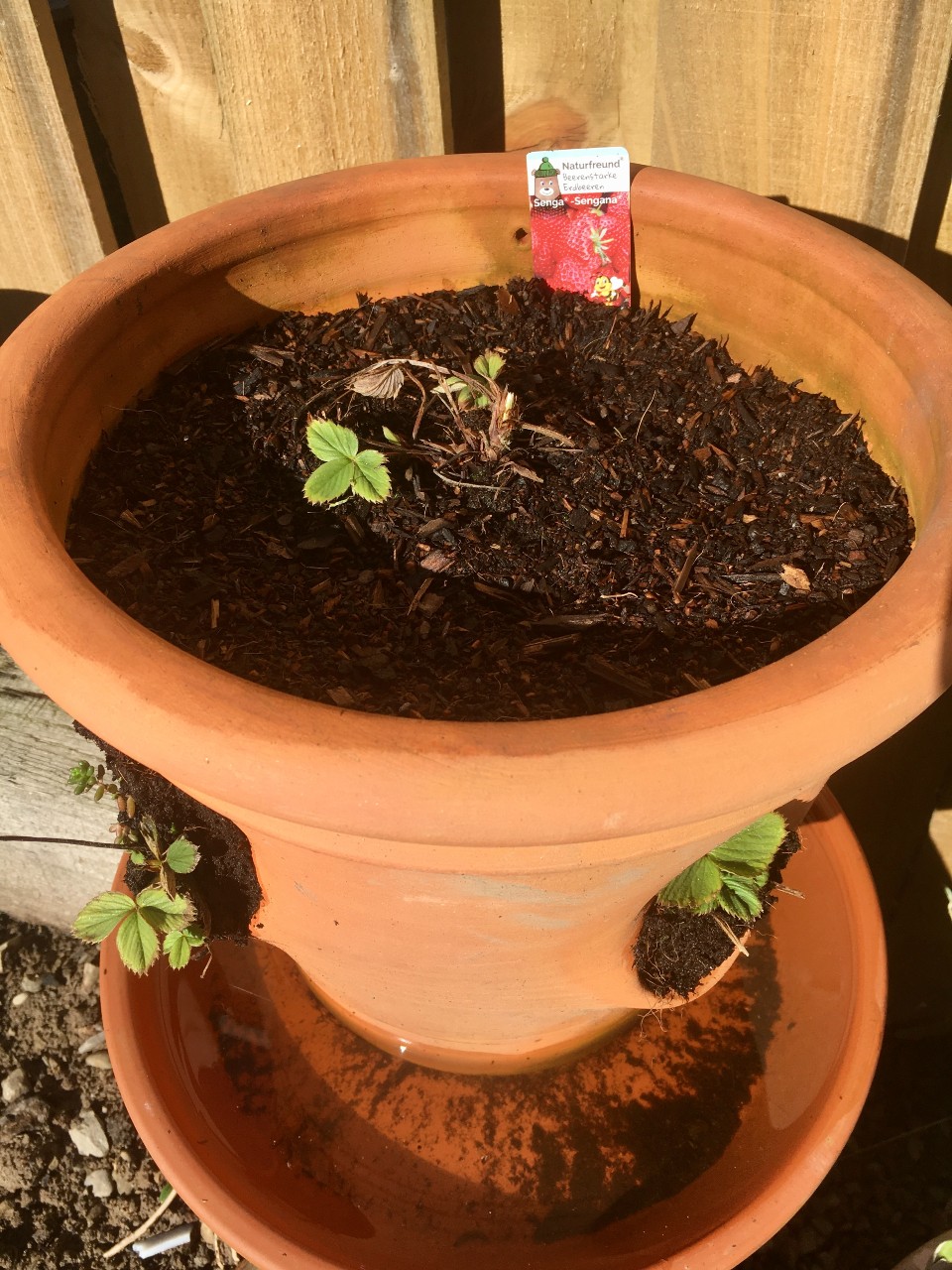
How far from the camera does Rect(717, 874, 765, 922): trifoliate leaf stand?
3.43ft

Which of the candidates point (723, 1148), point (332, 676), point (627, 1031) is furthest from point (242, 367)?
point (723, 1148)

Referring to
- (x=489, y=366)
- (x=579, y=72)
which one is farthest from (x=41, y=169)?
(x=489, y=366)

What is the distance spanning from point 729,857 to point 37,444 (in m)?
0.81

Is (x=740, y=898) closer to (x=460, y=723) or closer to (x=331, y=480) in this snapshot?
(x=460, y=723)

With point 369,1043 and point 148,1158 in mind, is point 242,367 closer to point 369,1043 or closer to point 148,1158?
point 369,1043

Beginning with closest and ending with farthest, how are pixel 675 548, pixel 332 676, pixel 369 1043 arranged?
pixel 332 676, pixel 675 548, pixel 369 1043

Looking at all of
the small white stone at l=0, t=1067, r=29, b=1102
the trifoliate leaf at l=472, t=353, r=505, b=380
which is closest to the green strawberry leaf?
the trifoliate leaf at l=472, t=353, r=505, b=380

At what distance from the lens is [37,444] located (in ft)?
3.08

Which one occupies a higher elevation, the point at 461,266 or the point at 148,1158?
the point at 461,266

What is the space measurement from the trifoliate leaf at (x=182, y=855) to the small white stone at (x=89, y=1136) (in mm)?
821

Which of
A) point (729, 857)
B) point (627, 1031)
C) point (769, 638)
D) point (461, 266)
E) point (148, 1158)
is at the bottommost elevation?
point (148, 1158)

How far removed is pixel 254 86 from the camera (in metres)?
1.42

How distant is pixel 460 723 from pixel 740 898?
1.70 feet

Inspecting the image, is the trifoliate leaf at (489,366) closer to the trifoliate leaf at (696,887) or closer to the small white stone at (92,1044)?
the trifoliate leaf at (696,887)
